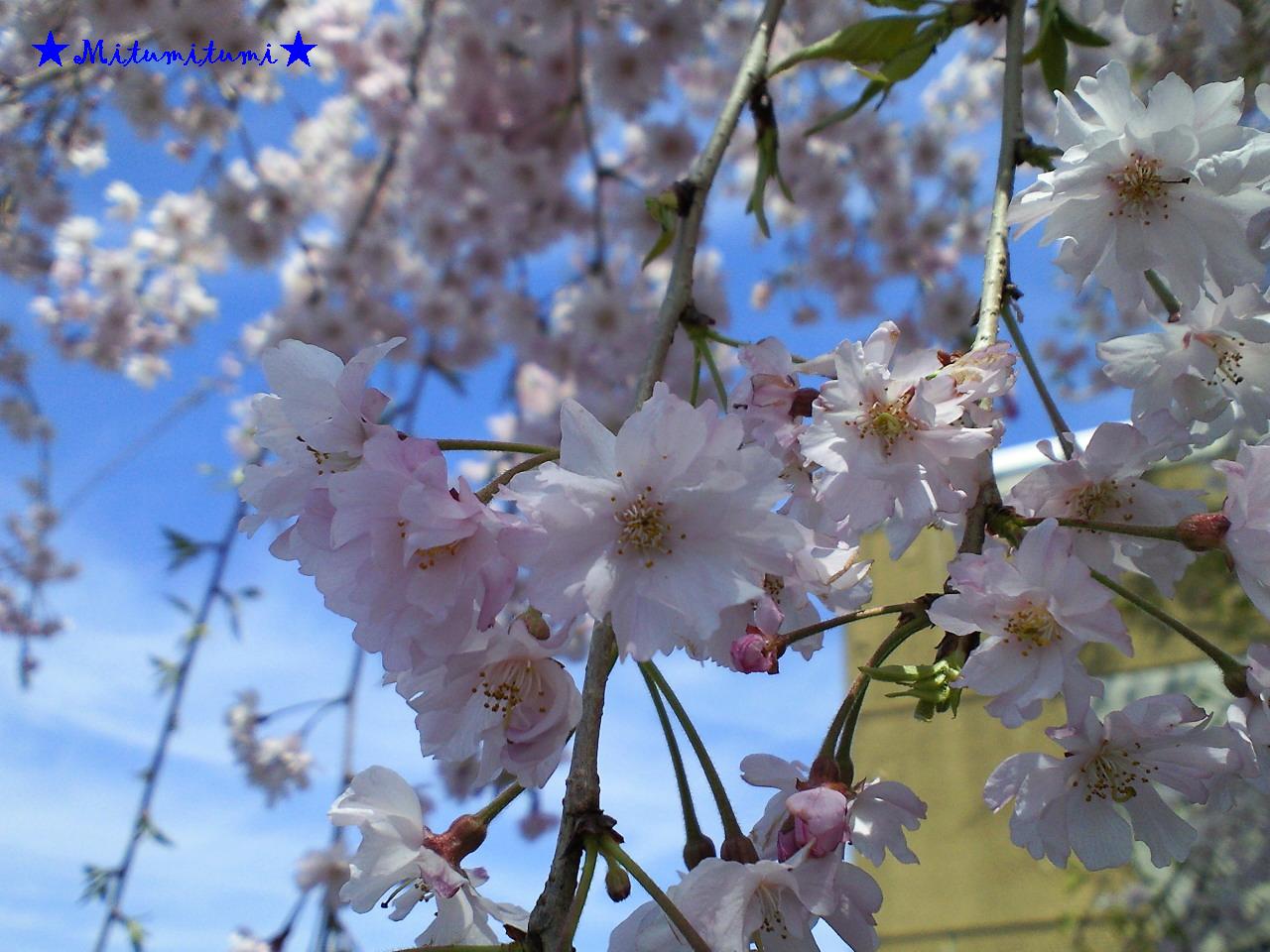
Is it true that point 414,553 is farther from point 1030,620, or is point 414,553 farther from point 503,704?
point 1030,620

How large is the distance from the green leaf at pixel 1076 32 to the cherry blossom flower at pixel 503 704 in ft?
3.69

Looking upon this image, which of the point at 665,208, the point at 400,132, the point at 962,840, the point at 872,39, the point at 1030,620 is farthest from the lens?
the point at 962,840

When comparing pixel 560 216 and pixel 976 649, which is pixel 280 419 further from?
pixel 560 216

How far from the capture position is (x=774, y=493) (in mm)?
594

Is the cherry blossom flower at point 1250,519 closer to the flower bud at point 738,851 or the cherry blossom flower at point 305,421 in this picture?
the flower bud at point 738,851

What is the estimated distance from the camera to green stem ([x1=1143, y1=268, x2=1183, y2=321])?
90 cm

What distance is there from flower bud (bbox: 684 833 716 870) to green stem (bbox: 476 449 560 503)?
27 centimetres

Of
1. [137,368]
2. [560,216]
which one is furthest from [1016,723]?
[137,368]

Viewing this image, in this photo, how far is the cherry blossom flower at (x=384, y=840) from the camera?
69 centimetres

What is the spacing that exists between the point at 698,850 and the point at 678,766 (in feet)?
0.19

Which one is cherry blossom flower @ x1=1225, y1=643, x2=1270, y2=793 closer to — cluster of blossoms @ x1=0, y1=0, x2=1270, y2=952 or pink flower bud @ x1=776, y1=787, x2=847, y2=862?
cluster of blossoms @ x1=0, y1=0, x2=1270, y2=952

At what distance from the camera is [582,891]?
55cm

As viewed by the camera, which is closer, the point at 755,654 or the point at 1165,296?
the point at 755,654

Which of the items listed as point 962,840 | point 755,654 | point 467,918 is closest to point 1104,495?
point 755,654
